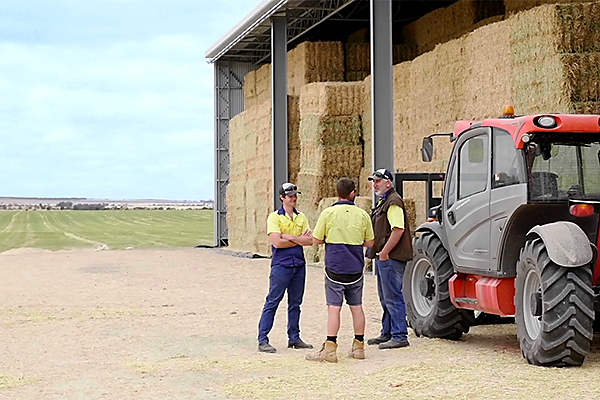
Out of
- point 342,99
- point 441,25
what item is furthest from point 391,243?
point 441,25

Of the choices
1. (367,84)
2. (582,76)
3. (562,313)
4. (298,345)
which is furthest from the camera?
(367,84)

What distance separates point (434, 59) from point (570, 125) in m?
10.3

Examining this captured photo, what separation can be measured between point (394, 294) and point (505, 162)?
186cm

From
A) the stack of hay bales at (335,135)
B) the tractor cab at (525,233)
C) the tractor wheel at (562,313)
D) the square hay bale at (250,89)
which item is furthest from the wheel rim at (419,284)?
the square hay bale at (250,89)

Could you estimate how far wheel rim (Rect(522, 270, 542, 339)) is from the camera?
892 centimetres

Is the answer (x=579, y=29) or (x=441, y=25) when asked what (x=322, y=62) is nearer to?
(x=441, y=25)

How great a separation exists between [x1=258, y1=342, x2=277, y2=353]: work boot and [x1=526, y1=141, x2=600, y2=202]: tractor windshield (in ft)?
10.2

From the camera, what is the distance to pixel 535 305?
890 cm

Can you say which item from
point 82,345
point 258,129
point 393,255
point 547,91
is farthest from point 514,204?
point 258,129

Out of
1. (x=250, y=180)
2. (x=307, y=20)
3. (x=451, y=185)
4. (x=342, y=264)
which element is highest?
(x=307, y=20)

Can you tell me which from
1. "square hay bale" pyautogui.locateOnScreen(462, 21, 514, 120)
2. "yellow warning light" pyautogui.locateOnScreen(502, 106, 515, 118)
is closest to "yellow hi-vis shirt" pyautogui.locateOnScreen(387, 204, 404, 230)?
"yellow warning light" pyautogui.locateOnScreen(502, 106, 515, 118)

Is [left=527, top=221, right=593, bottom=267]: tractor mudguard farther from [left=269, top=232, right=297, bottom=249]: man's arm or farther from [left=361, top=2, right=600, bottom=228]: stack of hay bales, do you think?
[left=361, top=2, right=600, bottom=228]: stack of hay bales

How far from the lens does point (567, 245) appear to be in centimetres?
854

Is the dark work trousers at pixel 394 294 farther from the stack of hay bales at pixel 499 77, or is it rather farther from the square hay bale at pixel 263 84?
the square hay bale at pixel 263 84
